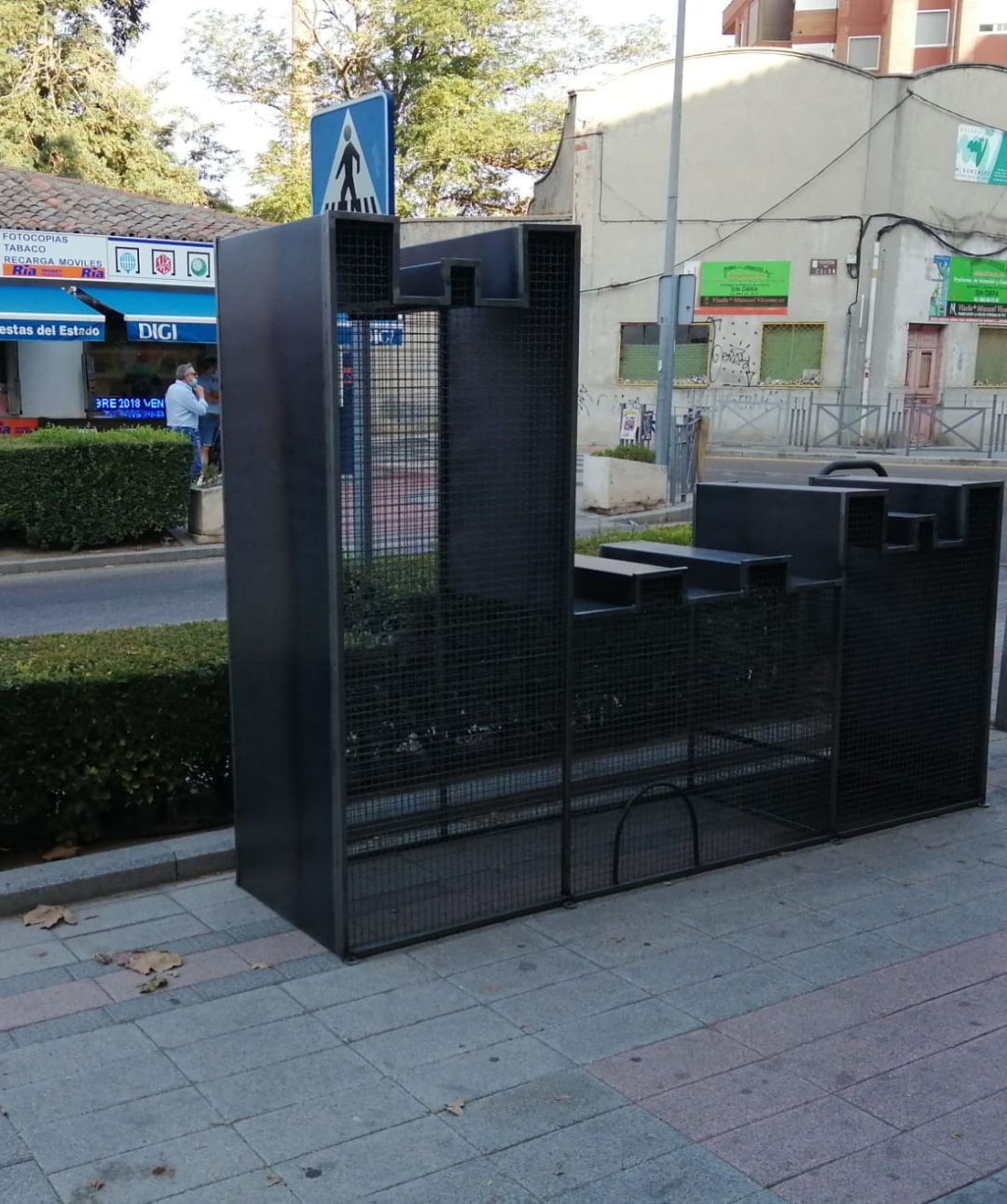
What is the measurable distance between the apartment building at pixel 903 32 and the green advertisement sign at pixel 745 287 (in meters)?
14.5

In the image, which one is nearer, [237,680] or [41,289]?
[237,680]

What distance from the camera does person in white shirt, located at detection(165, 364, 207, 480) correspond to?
16.0 m

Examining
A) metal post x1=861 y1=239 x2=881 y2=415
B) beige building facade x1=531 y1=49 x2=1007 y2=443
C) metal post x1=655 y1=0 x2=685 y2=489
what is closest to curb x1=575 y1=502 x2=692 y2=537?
metal post x1=655 y1=0 x2=685 y2=489

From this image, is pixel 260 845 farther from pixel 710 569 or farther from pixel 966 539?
pixel 966 539

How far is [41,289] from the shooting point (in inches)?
763

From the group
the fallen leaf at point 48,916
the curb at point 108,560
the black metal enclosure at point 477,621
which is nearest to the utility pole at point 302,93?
the curb at point 108,560

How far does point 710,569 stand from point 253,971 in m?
2.38

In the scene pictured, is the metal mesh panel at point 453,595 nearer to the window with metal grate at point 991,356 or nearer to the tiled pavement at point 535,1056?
the tiled pavement at point 535,1056

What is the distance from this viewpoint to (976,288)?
30.7 m

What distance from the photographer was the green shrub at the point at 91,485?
43.4 ft

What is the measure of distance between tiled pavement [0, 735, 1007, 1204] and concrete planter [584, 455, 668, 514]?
12.1m

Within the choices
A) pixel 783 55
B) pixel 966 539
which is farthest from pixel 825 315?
pixel 966 539

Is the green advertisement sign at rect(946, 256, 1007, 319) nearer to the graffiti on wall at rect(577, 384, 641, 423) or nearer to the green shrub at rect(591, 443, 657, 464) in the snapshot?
the graffiti on wall at rect(577, 384, 641, 423)

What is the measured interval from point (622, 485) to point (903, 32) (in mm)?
31640
